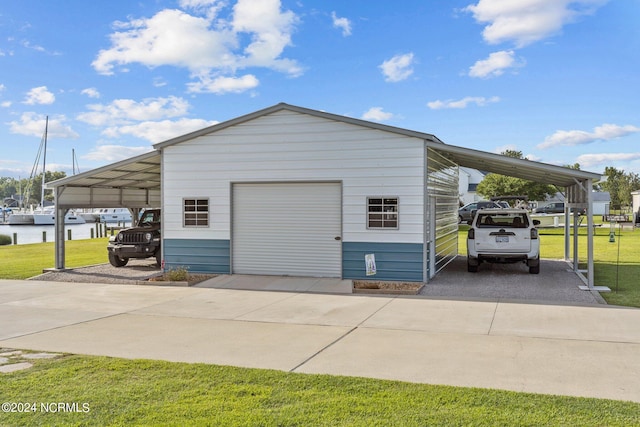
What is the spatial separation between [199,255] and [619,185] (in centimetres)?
6640

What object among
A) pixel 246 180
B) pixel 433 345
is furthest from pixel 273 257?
pixel 433 345

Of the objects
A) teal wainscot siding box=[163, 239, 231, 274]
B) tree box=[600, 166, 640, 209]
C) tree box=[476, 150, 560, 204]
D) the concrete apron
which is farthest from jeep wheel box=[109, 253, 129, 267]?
tree box=[600, 166, 640, 209]

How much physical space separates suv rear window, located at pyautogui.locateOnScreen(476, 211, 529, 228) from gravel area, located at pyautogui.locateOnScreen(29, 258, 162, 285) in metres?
8.36

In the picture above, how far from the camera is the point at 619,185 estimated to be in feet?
221

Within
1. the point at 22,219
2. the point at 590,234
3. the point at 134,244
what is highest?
the point at 590,234

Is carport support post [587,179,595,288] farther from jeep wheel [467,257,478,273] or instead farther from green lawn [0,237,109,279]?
green lawn [0,237,109,279]

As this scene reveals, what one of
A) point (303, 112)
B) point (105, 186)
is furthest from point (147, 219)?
point (303, 112)

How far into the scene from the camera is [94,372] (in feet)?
19.4

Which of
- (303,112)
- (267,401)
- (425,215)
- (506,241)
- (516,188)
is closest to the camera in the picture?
(267,401)

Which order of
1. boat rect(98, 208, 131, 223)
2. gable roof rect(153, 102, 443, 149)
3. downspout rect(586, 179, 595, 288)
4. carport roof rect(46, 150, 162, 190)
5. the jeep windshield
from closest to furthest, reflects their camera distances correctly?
downspout rect(586, 179, 595, 288) → gable roof rect(153, 102, 443, 149) → carport roof rect(46, 150, 162, 190) → the jeep windshield → boat rect(98, 208, 131, 223)

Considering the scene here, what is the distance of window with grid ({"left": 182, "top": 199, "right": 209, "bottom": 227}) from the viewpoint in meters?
14.1

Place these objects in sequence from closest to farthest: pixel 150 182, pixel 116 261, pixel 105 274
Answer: pixel 105 274, pixel 116 261, pixel 150 182

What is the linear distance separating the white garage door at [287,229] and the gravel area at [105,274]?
262 centimetres

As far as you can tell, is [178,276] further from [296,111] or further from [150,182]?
[150,182]
